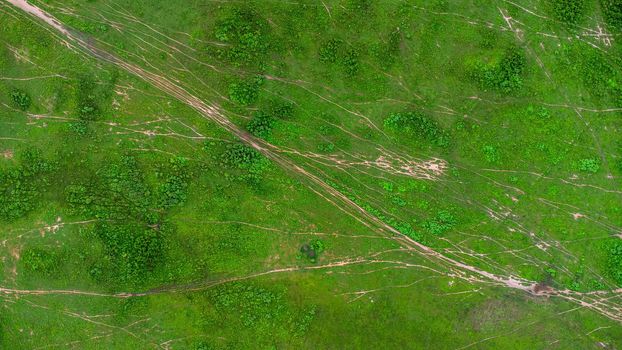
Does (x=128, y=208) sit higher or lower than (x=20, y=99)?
lower

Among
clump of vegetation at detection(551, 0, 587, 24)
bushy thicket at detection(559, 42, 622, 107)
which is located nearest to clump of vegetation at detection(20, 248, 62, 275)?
bushy thicket at detection(559, 42, 622, 107)

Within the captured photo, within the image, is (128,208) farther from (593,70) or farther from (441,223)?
(593,70)

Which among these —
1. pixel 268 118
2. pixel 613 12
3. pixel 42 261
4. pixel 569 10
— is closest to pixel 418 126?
pixel 268 118

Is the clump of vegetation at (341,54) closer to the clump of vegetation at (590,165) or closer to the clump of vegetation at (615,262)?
the clump of vegetation at (590,165)

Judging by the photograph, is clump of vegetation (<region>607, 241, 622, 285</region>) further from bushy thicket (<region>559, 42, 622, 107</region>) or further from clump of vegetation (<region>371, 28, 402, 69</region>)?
clump of vegetation (<region>371, 28, 402, 69</region>)

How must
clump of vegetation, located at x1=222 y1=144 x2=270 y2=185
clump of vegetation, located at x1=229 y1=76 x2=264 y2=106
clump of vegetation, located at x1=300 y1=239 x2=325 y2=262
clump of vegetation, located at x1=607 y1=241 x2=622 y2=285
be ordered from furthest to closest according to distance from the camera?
1. clump of vegetation, located at x1=229 y1=76 x2=264 y2=106
2. clump of vegetation, located at x1=222 y1=144 x2=270 y2=185
3. clump of vegetation, located at x1=300 y1=239 x2=325 y2=262
4. clump of vegetation, located at x1=607 y1=241 x2=622 y2=285

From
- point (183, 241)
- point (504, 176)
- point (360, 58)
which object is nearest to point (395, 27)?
point (360, 58)
